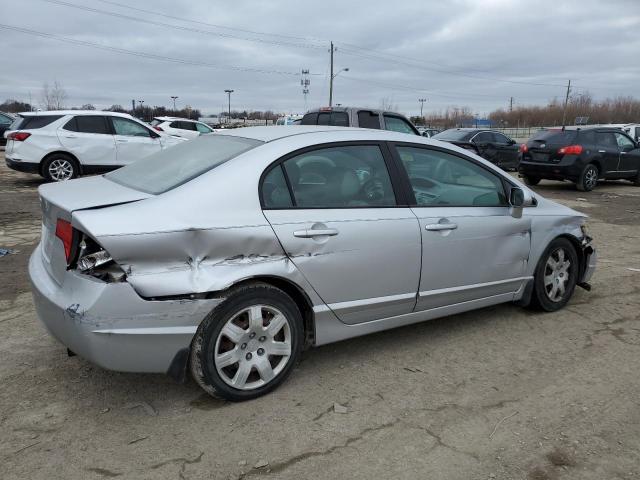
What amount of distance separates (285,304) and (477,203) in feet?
5.99

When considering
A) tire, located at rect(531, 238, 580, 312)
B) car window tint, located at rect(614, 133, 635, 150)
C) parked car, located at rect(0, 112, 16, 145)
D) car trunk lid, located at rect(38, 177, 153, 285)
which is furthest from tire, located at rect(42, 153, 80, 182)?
car window tint, located at rect(614, 133, 635, 150)

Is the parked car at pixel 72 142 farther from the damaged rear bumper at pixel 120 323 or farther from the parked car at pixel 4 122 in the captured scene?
the parked car at pixel 4 122

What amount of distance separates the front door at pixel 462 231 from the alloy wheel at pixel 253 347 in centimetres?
110

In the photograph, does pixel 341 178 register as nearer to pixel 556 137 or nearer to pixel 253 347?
pixel 253 347

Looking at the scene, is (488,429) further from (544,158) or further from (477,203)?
(544,158)

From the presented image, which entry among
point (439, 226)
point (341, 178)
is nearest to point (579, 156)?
point (439, 226)

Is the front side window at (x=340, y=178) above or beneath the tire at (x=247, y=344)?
above

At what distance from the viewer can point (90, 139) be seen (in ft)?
39.7

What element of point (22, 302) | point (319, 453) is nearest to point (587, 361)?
point (319, 453)

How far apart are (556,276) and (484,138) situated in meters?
13.3

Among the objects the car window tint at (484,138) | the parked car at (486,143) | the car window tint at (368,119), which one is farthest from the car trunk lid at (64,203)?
the car window tint at (484,138)

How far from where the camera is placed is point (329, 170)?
3574 millimetres

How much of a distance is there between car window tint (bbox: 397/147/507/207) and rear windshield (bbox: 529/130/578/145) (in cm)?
1041

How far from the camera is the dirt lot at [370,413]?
2666 mm
